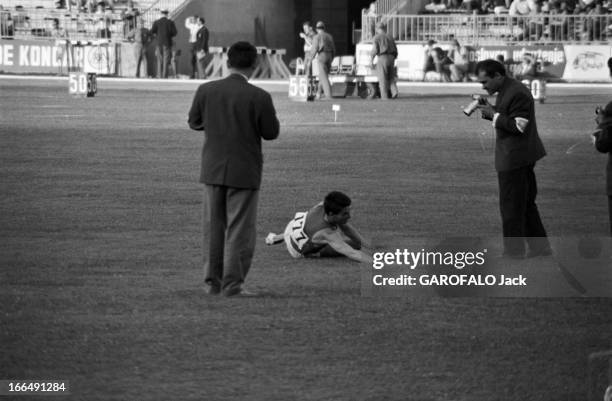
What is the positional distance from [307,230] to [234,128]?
2282mm

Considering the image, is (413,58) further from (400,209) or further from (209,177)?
(209,177)

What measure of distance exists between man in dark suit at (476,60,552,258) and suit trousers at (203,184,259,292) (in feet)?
8.88

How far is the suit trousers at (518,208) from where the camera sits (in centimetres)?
1308

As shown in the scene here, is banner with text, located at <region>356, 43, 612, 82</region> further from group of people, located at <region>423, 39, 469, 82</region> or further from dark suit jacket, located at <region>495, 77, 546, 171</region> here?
dark suit jacket, located at <region>495, 77, 546, 171</region>

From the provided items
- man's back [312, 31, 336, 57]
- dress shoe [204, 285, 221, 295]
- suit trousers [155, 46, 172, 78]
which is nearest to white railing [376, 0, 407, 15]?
suit trousers [155, 46, 172, 78]

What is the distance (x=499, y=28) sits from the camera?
51.6 meters

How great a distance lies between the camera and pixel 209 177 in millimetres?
11156

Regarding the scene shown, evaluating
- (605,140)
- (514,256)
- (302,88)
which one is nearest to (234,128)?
(605,140)

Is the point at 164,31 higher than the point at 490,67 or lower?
lower

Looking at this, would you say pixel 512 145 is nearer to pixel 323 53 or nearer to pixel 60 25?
pixel 323 53

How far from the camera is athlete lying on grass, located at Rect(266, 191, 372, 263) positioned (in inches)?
512

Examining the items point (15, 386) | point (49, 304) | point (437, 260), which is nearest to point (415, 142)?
point (437, 260)

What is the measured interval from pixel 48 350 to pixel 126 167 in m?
12.4

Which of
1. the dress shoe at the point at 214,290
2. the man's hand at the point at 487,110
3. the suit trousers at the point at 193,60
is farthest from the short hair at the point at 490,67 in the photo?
the suit trousers at the point at 193,60
